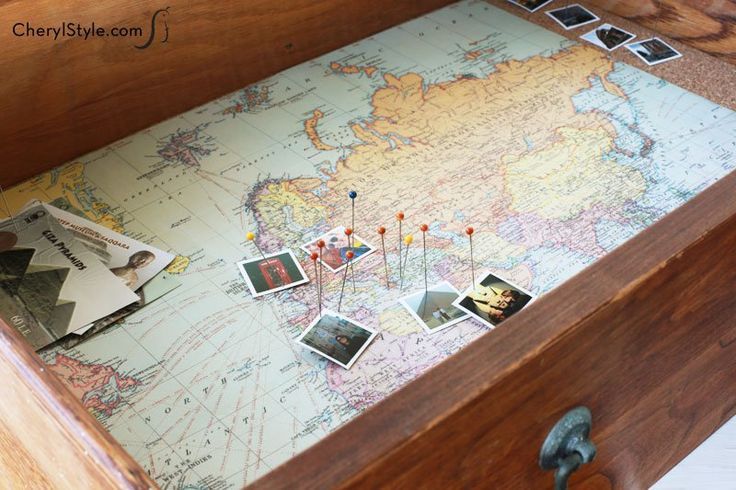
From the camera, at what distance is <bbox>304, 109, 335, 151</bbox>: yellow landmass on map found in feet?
7.53

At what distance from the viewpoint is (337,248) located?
2018mm

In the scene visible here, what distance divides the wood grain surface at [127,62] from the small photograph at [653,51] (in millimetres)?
695

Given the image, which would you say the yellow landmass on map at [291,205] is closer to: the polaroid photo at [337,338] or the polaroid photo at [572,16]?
the polaroid photo at [337,338]

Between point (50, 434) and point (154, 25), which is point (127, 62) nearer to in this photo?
point (154, 25)

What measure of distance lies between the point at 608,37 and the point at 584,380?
1.46m

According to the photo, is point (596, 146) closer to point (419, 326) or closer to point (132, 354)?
point (419, 326)

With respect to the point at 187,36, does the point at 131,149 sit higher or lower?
lower

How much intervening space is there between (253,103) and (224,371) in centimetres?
87

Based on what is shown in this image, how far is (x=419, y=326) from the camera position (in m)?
1.84

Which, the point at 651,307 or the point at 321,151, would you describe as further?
the point at 321,151

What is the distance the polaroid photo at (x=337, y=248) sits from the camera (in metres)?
1.99

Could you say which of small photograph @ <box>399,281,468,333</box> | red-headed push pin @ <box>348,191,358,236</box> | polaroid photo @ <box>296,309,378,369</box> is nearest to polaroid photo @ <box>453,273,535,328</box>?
small photograph @ <box>399,281,468,333</box>

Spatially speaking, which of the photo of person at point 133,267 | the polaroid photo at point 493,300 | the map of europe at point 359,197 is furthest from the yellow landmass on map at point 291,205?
the polaroid photo at point 493,300

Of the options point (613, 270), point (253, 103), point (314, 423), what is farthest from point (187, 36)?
point (613, 270)
